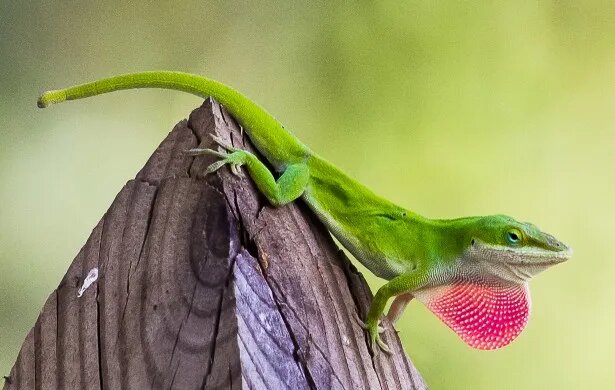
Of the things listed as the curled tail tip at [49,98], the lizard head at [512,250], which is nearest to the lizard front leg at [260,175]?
the curled tail tip at [49,98]

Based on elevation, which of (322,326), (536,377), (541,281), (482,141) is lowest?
(536,377)

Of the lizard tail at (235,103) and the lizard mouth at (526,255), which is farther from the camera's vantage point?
the lizard mouth at (526,255)

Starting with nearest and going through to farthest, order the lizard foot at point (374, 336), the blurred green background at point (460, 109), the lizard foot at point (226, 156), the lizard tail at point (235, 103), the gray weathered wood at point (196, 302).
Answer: the gray weathered wood at point (196, 302) → the lizard foot at point (226, 156) → the lizard foot at point (374, 336) → the lizard tail at point (235, 103) → the blurred green background at point (460, 109)

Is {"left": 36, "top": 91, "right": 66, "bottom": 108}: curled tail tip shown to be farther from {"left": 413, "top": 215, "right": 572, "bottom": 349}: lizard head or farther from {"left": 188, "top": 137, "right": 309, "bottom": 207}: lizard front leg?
{"left": 413, "top": 215, "right": 572, "bottom": 349}: lizard head

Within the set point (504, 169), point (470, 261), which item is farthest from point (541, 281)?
point (470, 261)

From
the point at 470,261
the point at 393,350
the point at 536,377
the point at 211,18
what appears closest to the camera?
the point at 393,350

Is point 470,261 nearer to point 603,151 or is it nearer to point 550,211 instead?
point 550,211

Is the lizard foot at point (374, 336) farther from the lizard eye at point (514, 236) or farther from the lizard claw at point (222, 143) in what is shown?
the lizard eye at point (514, 236)
